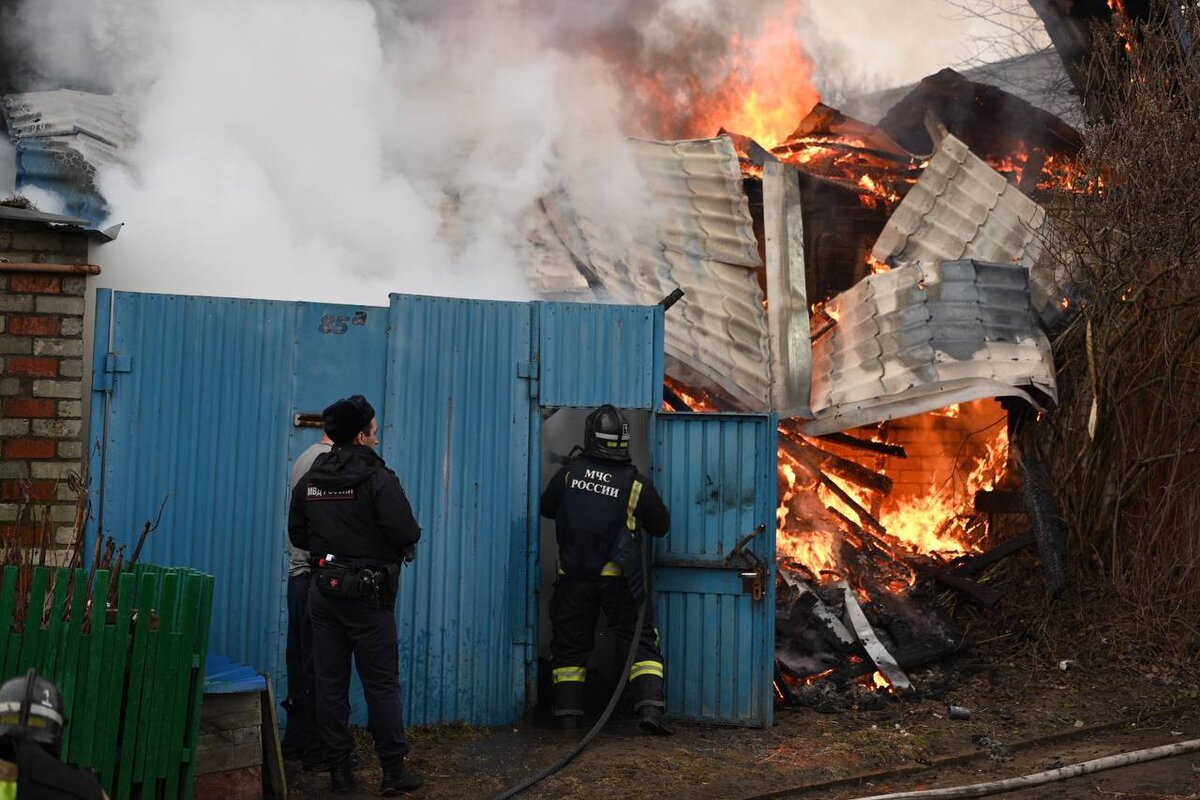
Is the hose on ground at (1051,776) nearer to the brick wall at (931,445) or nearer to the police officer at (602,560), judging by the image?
the police officer at (602,560)

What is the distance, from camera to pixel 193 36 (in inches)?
376

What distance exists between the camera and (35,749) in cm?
253

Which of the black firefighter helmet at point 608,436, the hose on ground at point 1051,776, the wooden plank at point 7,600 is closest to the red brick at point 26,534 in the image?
the wooden plank at point 7,600

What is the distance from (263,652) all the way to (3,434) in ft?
Answer: 6.21

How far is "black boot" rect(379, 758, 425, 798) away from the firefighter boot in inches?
63.4

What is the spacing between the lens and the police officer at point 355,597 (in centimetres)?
564

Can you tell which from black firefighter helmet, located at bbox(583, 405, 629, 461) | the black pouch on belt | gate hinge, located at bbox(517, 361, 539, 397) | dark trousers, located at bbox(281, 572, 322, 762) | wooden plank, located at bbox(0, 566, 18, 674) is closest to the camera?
wooden plank, located at bbox(0, 566, 18, 674)

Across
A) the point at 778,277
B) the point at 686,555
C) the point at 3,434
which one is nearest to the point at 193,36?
the point at 3,434

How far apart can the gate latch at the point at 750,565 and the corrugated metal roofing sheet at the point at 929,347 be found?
2.12 metres

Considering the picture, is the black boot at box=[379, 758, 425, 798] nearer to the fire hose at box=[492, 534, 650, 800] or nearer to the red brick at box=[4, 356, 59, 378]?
the fire hose at box=[492, 534, 650, 800]

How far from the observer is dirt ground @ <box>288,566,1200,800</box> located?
598cm

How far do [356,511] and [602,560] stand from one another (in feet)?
5.95

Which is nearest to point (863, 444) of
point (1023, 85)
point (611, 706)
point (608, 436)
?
point (608, 436)

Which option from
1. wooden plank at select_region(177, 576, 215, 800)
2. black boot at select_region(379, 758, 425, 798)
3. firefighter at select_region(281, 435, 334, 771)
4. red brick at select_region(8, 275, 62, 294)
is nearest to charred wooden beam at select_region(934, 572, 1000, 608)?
black boot at select_region(379, 758, 425, 798)
